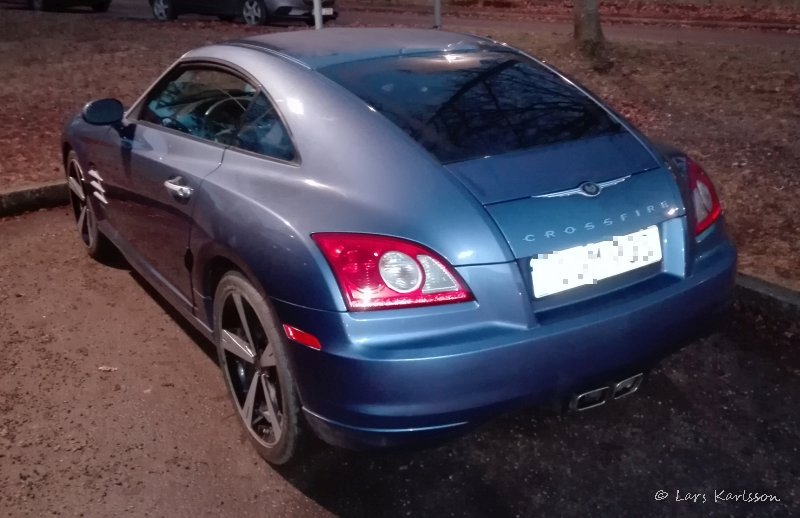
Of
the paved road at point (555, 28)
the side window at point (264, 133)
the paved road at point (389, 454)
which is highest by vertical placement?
the side window at point (264, 133)

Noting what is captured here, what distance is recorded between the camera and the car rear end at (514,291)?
2.69m

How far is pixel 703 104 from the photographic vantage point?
821 centimetres

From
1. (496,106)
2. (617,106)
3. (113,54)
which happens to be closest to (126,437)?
(496,106)

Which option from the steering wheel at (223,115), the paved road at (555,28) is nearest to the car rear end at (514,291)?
the steering wheel at (223,115)

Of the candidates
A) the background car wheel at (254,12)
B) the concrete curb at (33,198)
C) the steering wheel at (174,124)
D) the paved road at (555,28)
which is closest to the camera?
the steering wheel at (174,124)

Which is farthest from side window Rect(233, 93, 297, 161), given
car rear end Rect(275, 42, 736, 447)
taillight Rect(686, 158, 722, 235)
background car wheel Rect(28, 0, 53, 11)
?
background car wheel Rect(28, 0, 53, 11)

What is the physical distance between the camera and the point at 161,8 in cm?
1917

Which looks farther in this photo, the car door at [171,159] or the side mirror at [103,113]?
the side mirror at [103,113]

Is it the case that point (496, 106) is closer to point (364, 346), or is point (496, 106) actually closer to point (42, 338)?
point (364, 346)

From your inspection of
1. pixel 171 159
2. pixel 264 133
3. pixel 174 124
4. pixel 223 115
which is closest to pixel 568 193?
pixel 264 133

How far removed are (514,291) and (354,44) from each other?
1.65 metres

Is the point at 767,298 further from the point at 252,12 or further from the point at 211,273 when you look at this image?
the point at 252,12

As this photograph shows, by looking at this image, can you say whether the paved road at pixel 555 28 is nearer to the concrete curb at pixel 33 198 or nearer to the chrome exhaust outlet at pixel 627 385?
the concrete curb at pixel 33 198

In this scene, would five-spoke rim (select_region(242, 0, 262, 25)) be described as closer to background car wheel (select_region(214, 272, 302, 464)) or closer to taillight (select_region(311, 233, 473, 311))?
background car wheel (select_region(214, 272, 302, 464))
